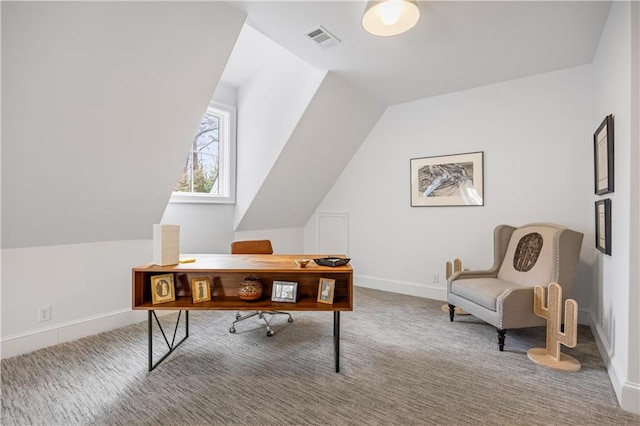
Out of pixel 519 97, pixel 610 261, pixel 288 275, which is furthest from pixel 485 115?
pixel 288 275

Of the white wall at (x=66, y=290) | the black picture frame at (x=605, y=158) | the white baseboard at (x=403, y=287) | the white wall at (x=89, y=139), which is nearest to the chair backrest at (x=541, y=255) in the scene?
the black picture frame at (x=605, y=158)

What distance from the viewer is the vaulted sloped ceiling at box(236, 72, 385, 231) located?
12.1 feet

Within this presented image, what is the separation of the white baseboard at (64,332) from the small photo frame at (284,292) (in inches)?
73.5

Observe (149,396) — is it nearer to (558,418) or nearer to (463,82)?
(558,418)

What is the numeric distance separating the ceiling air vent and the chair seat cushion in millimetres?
2569

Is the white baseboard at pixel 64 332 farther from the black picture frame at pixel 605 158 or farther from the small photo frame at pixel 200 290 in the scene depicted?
the black picture frame at pixel 605 158

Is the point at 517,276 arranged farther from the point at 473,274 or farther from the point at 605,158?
the point at 605,158

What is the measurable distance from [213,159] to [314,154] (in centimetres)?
144

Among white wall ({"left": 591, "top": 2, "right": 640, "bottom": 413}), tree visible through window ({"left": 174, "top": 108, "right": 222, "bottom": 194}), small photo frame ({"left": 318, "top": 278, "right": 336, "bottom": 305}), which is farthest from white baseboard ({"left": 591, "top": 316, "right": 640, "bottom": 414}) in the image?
tree visible through window ({"left": 174, "top": 108, "right": 222, "bottom": 194})

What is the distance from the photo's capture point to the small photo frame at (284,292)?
2.20 m

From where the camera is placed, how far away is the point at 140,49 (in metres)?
2.17

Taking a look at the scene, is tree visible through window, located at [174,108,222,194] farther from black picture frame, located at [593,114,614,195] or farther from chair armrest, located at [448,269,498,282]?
black picture frame, located at [593,114,614,195]

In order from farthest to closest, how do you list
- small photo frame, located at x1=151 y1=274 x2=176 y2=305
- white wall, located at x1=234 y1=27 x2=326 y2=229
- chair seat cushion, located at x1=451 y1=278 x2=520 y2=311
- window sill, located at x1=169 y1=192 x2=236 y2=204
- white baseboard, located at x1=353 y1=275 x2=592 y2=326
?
white baseboard, located at x1=353 y1=275 x2=592 y2=326
window sill, located at x1=169 y1=192 x2=236 y2=204
white wall, located at x1=234 y1=27 x2=326 y2=229
chair seat cushion, located at x1=451 y1=278 x2=520 y2=311
small photo frame, located at x1=151 y1=274 x2=176 y2=305

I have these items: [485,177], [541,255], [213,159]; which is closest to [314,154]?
[213,159]
